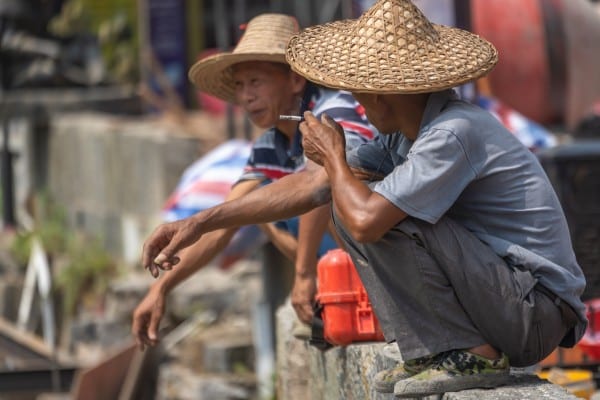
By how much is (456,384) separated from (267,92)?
68.0 inches

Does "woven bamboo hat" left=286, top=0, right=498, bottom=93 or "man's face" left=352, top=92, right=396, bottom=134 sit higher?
"woven bamboo hat" left=286, top=0, right=498, bottom=93

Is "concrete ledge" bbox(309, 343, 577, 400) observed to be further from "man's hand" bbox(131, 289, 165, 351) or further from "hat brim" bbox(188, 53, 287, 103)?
"hat brim" bbox(188, 53, 287, 103)

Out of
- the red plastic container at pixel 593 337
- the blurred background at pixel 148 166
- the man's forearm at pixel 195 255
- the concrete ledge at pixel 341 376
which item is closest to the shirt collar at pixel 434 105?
the concrete ledge at pixel 341 376

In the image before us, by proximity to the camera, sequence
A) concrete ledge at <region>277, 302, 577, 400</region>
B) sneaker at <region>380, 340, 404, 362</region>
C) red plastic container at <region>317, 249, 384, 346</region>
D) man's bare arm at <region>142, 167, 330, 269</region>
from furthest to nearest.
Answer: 1. red plastic container at <region>317, 249, 384, 346</region>
2. sneaker at <region>380, 340, 404, 362</region>
3. man's bare arm at <region>142, 167, 330, 269</region>
4. concrete ledge at <region>277, 302, 577, 400</region>

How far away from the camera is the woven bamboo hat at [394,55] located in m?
3.91

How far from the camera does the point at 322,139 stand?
13.1 feet

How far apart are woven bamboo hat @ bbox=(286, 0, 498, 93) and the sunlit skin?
110 centimetres

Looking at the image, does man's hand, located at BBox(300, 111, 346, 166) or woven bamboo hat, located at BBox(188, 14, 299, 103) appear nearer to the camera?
man's hand, located at BBox(300, 111, 346, 166)

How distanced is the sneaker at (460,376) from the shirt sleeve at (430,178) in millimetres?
420

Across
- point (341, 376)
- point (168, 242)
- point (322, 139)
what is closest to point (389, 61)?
point (322, 139)

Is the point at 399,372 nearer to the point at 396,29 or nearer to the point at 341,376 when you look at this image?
the point at 341,376

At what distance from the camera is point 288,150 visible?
552 centimetres

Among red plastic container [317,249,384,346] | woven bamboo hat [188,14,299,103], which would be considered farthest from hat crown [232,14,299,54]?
red plastic container [317,249,384,346]

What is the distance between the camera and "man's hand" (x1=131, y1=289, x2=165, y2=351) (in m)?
5.29
